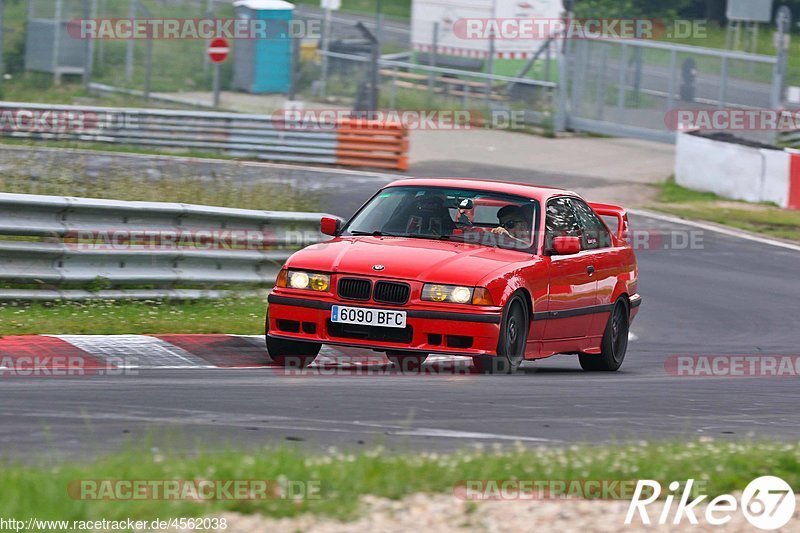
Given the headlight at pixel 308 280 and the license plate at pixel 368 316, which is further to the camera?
the headlight at pixel 308 280

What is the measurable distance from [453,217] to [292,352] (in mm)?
1569

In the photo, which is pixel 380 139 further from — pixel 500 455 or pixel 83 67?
pixel 500 455

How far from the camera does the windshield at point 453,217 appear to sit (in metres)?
10.2

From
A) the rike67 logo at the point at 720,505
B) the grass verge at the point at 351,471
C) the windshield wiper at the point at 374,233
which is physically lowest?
the rike67 logo at the point at 720,505

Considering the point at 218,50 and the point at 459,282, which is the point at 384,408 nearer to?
the point at 459,282

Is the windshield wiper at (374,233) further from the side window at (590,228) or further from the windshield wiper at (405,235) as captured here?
the side window at (590,228)

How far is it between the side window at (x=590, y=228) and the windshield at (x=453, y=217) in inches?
32.8

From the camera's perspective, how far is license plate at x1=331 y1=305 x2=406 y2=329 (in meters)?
9.25

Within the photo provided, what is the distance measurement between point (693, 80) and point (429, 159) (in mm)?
6124

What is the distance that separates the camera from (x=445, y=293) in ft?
30.5

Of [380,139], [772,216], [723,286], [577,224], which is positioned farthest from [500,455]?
[380,139]

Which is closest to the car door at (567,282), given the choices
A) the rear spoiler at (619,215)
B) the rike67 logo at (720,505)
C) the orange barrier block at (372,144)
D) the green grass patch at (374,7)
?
the rear spoiler at (619,215)

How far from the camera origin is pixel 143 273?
12.0m

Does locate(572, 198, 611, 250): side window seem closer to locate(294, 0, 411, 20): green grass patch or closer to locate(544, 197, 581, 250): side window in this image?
locate(544, 197, 581, 250): side window
